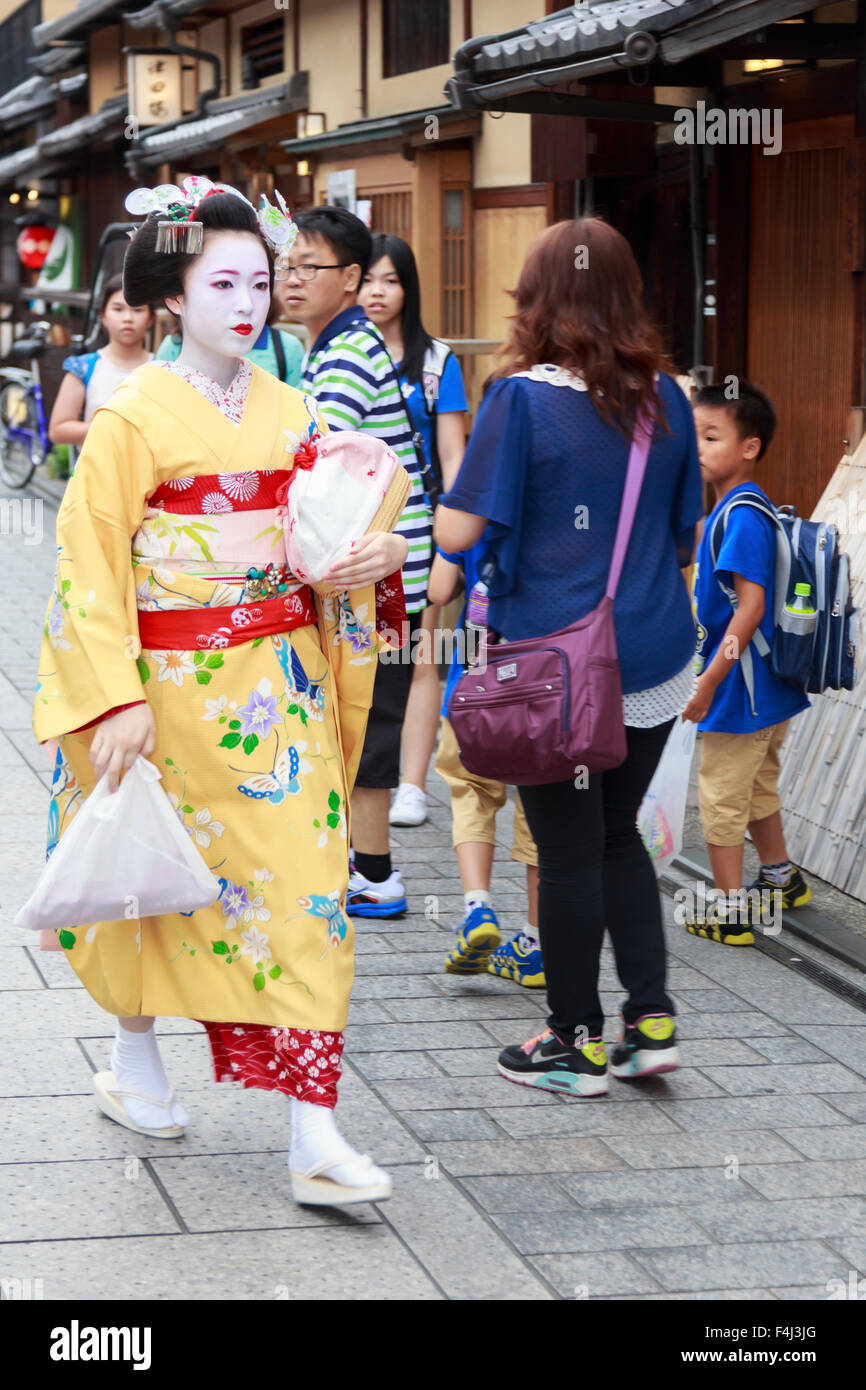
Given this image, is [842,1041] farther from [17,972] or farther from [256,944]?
[17,972]

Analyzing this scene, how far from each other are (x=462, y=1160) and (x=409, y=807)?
2.97 metres

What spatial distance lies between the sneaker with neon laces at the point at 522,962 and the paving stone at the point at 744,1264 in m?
1.57

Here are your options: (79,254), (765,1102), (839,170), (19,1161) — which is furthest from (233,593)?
(79,254)

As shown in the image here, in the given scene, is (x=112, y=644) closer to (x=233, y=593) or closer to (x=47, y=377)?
(x=233, y=593)

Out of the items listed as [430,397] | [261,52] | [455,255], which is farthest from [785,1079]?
[261,52]

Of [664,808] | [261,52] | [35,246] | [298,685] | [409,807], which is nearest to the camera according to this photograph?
[298,685]

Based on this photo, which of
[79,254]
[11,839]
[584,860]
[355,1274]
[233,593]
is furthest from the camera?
[79,254]

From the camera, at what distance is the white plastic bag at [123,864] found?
3406 millimetres

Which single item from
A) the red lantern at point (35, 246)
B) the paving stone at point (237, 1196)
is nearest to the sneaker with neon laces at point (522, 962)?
the paving stone at point (237, 1196)

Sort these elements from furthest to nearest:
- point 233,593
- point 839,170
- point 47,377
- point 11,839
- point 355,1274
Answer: point 47,377, point 839,170, point 11,839, point 233,593, point 355,1274

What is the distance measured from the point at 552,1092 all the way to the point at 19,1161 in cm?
131

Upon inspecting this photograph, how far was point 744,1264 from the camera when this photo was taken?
3338mm

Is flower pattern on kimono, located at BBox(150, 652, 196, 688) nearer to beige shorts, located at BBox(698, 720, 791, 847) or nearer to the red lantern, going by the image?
beige shorts, located at BBox(698, 720, 791, 847)

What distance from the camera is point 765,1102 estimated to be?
A: 13.7ft
